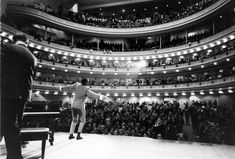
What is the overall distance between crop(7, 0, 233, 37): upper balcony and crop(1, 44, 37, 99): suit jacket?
22.3m

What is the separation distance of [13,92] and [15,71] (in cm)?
30

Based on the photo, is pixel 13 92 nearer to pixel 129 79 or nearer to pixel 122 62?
pixel 129 79

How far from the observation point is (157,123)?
7633 millimetres

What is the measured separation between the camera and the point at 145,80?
97.7 feet

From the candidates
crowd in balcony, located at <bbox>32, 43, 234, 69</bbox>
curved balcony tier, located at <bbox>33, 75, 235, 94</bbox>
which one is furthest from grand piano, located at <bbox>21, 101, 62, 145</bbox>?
crowd in balcony, located at <bbox>32, 43, 234, 69</bbox>

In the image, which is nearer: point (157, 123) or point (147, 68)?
point (157, 123)

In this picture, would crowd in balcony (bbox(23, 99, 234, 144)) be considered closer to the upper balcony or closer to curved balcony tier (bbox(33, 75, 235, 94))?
curved balcony tier (bbox(33, 75, 235, 94))

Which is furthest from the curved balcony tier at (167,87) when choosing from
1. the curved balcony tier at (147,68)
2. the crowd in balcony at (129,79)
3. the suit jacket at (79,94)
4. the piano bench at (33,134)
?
the piano bench at (33,134)

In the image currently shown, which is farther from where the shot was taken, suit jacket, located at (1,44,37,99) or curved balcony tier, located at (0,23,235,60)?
curved balcony tier, located at (0,23,235,60)

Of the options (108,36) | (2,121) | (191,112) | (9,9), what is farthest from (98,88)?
(2,121)

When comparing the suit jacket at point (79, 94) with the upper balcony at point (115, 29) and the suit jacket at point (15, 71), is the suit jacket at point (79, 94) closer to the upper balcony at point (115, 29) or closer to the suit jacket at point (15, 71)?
the suit jacket at point (15, 71)

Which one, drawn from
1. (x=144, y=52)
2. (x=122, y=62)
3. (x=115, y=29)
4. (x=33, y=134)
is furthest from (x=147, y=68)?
(x=33, y=134)

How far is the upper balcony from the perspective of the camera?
79.3ft

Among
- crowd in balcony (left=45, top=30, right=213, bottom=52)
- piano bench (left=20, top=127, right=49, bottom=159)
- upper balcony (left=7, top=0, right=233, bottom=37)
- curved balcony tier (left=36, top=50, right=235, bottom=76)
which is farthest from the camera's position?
crowd in balcony (left=45, top=30, right=213, bottom=52)
